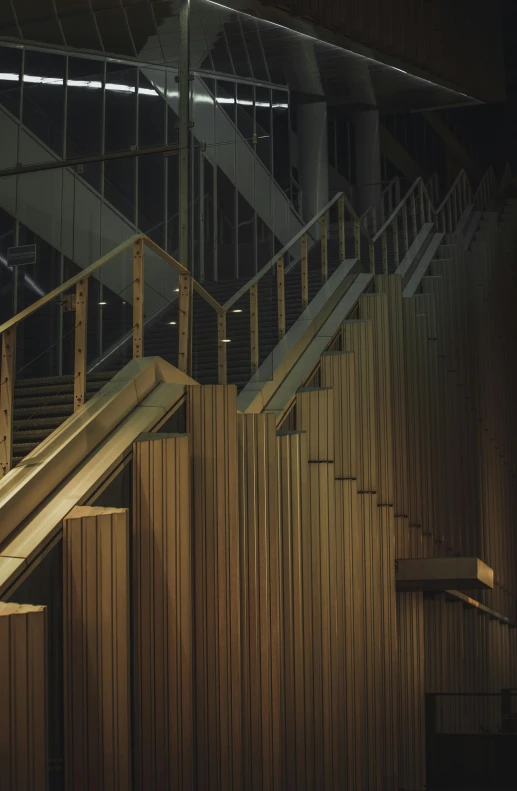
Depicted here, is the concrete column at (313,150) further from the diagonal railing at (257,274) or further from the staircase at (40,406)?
the staircase at (40,406)

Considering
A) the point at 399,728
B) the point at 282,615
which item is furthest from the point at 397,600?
the point at 282,615

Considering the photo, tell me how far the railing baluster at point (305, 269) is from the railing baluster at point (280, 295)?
0.59m

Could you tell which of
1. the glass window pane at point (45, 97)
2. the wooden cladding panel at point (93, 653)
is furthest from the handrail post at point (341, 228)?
the wooden cladding panel at point (93, 653)

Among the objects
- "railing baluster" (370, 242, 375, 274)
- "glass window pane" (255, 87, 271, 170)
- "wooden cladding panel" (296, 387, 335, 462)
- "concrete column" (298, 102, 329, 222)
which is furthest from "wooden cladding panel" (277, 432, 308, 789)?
"concrete column" (298, 102, 329, 222)

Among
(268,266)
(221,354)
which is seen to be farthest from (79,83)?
(221,354)

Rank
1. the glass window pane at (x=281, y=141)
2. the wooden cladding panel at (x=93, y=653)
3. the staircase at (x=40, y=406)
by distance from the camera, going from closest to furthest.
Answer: the wooden cladding panel at (x=93, y=653) < the staircase at (x=40, y=406) < the glass window pane at (x=281, y=141)

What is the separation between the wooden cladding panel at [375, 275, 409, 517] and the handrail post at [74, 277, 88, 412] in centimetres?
→ 566

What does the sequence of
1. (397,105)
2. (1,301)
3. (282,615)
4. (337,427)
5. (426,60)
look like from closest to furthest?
(282,615) < (337,427) < (1,301) < (426,60) < (397,105)

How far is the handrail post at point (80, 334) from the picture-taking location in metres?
7.51

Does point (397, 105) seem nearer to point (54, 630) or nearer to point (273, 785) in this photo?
point (273, 785)

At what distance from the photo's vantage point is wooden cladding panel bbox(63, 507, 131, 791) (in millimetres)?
6086

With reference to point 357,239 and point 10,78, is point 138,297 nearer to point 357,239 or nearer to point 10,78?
point 10,78

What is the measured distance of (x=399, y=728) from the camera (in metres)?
11.8

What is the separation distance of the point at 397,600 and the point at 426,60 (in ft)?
28.6
